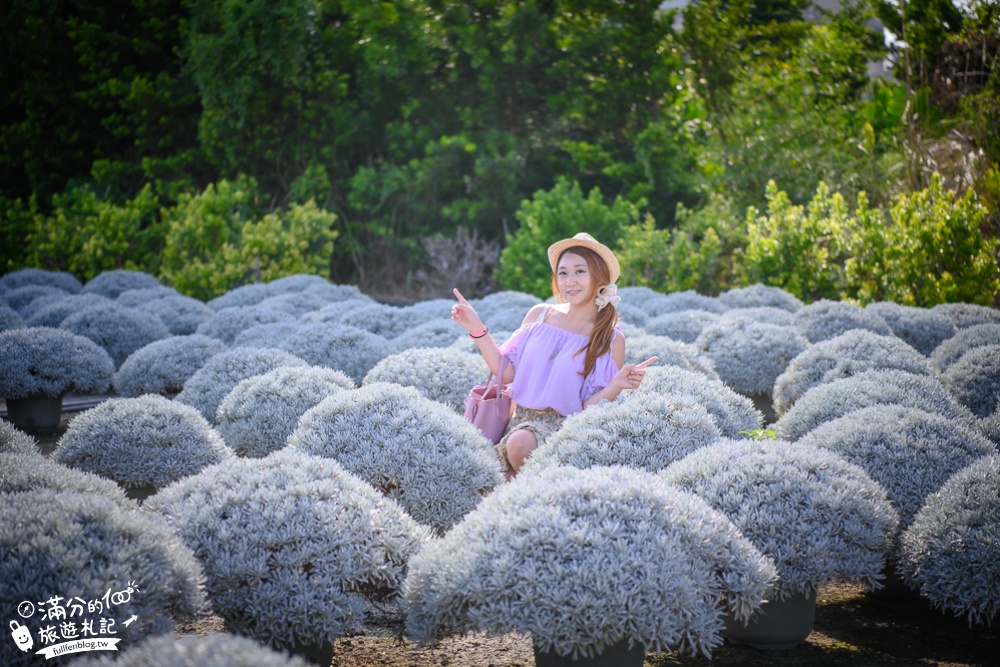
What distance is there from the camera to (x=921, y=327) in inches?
314

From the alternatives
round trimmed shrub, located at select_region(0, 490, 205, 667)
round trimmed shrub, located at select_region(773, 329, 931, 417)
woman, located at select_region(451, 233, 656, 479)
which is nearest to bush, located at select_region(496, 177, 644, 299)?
round trimmed shrub, located at select_region(773, 329, 931, 417)

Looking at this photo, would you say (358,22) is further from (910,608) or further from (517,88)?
(910,608)

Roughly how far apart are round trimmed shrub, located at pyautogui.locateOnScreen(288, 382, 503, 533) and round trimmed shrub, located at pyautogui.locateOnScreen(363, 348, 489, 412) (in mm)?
1193

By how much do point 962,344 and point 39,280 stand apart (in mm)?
11816

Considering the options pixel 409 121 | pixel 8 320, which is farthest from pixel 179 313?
pixel 409 121

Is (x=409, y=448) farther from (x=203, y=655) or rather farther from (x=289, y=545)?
(x=203, y=655)

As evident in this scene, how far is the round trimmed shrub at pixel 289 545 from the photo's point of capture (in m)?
2.79

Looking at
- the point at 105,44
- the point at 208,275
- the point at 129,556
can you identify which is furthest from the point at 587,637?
the point at 105,44

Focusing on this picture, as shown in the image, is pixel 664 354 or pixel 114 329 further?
pixel 114 329

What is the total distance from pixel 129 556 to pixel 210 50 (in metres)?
16.8

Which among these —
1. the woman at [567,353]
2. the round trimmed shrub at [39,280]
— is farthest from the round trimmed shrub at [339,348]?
the round trimmed shrub at [39,280]

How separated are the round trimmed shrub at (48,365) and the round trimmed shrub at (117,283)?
16.2 feet

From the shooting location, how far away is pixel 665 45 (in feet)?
58.3

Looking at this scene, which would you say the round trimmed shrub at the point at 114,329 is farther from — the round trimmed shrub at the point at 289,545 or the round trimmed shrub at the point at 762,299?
the round trimmed shrub at the point at 762,299
